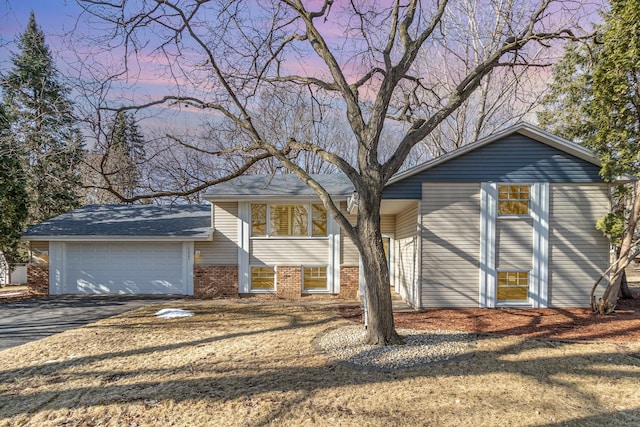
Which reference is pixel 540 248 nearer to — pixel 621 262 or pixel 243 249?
pixel 621 262

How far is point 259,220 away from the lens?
13719 mm

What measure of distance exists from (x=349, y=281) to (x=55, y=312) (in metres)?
9.00

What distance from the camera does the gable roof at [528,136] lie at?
978 centimetres

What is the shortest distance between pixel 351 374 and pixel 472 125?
17.2m

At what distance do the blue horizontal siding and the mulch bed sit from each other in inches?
129

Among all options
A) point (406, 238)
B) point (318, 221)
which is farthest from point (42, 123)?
point (406, 238)

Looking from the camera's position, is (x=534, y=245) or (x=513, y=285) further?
(x=513, y=285)

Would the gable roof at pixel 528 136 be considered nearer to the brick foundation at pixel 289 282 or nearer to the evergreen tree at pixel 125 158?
the brick foundation at pixel 289 282

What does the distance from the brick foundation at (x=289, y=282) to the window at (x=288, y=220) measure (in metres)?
1.27

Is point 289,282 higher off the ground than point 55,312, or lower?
higher

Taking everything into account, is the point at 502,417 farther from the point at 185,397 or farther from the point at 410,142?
the point at 410,142

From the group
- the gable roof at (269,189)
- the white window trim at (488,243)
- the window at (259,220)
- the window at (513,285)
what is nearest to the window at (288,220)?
the window at (259,220)

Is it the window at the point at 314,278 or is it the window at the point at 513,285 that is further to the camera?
the window at the point at 314,278

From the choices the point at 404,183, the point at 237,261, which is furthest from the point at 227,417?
the point at 237,261
